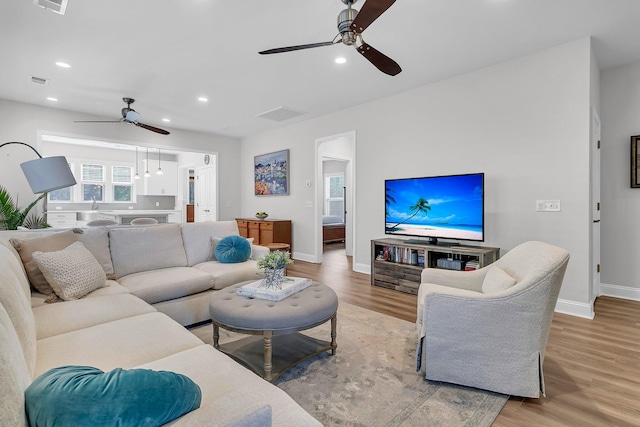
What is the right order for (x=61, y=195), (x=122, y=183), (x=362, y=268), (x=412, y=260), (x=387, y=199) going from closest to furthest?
(x=412, y=260), (x=387, y=199), (x=362, y=268), (x=61, y=195), (x=122, y=183)

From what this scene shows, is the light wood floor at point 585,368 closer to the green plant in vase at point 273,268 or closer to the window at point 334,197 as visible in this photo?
the green plant in vase at point 273,268

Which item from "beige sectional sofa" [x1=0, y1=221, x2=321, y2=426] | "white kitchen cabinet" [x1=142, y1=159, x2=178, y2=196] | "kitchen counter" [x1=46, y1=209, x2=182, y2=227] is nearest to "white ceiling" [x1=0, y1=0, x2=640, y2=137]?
"beige sectional sofa" [x1=0, y1=221, x2=321, y2=426]

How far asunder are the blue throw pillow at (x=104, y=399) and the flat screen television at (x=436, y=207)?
3.47 meters

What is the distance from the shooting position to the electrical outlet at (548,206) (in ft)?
10.8

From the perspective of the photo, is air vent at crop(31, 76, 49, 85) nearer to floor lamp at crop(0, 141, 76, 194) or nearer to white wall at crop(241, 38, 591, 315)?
floor lamp at crop(0, 141, 76, 194)

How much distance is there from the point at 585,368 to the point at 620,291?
221cm

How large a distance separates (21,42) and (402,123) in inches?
170

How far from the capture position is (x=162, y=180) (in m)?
9.52

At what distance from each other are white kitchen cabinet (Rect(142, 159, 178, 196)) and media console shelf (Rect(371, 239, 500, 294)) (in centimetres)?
750

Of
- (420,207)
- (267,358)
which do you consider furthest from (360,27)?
(420,207)

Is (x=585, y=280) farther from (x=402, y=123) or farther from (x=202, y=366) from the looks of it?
(x=202, y=366)

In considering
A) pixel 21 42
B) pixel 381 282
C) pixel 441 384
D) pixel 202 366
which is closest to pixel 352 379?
pixel 441 384

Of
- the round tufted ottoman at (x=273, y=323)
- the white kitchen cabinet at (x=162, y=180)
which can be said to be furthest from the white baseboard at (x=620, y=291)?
the white kitchen cabinet at (x=162, y=180)

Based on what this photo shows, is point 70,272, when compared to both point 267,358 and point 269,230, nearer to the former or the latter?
point 267,358
